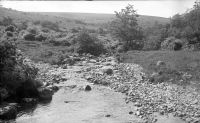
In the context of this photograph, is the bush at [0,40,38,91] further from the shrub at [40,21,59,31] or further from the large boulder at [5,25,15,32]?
the shrub at [40,21,59,31]

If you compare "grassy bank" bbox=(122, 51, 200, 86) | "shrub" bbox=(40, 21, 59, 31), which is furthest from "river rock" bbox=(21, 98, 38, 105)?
"shrub" bbox=(40, 21, 59, 31)

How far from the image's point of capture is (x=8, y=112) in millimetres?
23844

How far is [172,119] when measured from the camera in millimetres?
23438

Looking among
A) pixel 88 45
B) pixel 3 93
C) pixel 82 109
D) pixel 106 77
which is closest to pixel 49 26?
pixel 88 45

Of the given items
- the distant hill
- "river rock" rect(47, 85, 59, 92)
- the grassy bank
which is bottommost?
"river rock" rect(47, 85, 59, 92)

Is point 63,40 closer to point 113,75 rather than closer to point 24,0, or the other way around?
point 113,75

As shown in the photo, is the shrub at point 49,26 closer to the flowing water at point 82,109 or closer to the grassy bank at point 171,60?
the grassy bank at point 171,60

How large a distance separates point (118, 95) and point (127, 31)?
26161 mm

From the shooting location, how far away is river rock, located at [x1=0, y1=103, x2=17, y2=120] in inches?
931

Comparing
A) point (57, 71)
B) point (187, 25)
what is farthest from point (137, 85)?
point (187, 25)

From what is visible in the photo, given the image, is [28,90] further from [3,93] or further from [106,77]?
[106,77]

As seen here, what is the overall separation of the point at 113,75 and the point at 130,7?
23385 mm

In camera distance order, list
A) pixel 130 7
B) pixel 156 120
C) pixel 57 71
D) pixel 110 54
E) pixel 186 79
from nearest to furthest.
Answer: pixel 156 120 < pixel 186 79 < pixel 57 71 < pixel 110 54 < pixel 130 7

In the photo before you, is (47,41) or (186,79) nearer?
(186,79)
